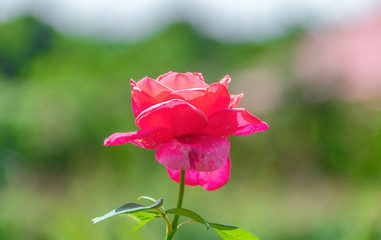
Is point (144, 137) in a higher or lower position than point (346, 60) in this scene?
lower

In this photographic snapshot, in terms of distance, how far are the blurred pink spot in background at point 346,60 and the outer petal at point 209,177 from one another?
9.18 ft

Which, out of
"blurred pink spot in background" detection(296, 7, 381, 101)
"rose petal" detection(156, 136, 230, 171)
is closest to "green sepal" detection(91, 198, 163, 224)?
"rose petal" detection(156, 136, 230, 171)

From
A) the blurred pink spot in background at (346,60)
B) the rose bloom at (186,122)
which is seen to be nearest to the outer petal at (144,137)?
the rose bloom at (186,122)

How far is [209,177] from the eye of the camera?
370 mm

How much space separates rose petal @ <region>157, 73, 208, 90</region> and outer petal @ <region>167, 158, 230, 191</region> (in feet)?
0.21

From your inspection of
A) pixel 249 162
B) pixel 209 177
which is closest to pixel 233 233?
pixel 209 177

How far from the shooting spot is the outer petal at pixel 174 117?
0.31 m

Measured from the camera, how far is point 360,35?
649 cm

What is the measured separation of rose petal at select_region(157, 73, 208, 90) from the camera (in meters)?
0.34

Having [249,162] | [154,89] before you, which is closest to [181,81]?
[154,89]

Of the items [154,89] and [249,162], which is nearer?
[154,89]

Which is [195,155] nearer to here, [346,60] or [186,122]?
[186,122]

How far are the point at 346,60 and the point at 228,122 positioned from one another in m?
3.44

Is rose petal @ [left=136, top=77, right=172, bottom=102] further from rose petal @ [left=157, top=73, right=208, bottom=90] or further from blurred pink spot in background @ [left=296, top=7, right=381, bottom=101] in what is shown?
blurred pink spot in background @ [left=296, top=7, right=381, bottom=101]
